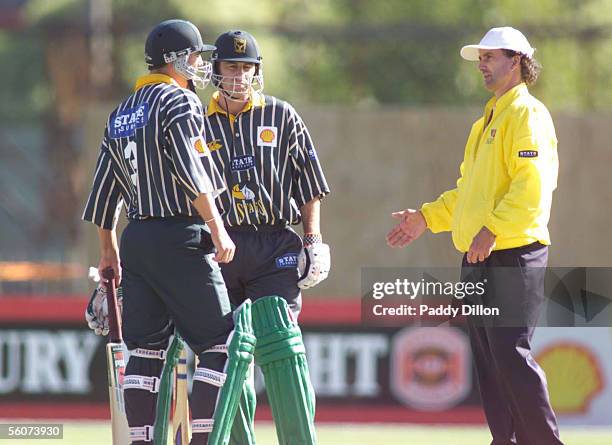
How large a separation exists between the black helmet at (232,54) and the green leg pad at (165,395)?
1227 mm

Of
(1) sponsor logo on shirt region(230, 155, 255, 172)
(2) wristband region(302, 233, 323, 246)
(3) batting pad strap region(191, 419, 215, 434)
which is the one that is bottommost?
(3) batting pad strap region(191, 419, 215, 434)

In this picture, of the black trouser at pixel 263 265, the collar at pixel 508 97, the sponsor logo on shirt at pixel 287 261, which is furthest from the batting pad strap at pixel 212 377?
the collar at pixel 508 97

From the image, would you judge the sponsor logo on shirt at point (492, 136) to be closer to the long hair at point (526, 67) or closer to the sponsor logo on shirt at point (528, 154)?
the sponsor logo on shirt at point (528, 154)

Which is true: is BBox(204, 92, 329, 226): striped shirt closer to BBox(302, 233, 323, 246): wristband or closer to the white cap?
BBox(302, 233, 323, 246): wristband

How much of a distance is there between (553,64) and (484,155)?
53.8 ft

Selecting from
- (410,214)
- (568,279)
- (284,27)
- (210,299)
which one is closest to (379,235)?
(284,27)

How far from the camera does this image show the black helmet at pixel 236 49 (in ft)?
21.7

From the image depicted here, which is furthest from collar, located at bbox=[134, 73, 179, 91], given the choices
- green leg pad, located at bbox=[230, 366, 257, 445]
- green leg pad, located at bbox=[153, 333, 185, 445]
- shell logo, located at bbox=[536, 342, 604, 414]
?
shell logo, located at bbox=[536, 342, 604, 414]

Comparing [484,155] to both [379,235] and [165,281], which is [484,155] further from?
[379,235]

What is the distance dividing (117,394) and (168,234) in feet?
2.76

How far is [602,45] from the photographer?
22.8m

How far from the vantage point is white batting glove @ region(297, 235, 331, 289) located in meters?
6.65

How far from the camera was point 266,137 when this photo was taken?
667 centimetres

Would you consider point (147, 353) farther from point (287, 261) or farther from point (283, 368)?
point (287, 261)
